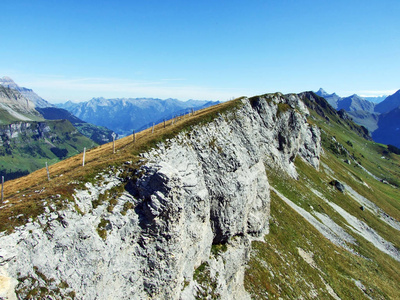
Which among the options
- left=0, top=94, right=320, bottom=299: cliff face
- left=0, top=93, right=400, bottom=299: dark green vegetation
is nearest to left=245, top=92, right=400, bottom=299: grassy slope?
left=0, top=93, right=400, bottom=299: dark green vegetation

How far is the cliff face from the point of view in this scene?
52.0ft

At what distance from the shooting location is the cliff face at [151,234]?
1584cm

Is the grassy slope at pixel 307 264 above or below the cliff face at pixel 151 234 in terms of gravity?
below

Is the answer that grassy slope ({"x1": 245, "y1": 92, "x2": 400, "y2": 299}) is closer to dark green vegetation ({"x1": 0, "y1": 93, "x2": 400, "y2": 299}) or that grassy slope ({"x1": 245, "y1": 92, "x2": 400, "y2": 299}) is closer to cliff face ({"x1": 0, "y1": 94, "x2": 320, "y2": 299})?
dark green vegetation ({"x1": 0, "y1": 93, "x2": 400, "y2": 299})

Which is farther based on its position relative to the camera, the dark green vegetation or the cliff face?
the dark green vegetation

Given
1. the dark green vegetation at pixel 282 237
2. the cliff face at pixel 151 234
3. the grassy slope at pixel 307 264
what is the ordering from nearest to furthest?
the cliff face at pixel 151 234, the dark green vegetation at pixel 282 237, the grassy slope at pixel 307 264

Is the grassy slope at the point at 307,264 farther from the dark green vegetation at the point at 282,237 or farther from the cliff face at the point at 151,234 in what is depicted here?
the cliff face at the point at 151,234

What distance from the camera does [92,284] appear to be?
17703mm

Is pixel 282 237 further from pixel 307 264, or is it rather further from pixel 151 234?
pixel 151 234

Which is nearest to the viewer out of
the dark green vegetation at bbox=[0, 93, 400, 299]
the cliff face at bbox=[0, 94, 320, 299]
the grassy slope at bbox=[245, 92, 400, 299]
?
the cliff face at bbox=[0, 94, 320, 299]

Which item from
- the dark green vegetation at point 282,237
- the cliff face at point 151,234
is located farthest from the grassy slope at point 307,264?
the cliff face at point 151,234

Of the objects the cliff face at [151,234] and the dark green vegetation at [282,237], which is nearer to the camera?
the cliff face at [151,234]

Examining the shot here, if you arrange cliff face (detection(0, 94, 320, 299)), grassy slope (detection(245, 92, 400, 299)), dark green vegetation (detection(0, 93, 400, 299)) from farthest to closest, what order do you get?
grassy slope (detection(245, 92, 400, 299)) < dark green vegetation (detection(0, 93, 400, 299)) < cliff face (detection(0, 94, 320, 299))

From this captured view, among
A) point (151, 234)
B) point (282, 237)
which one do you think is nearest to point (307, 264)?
point (282, 237)
